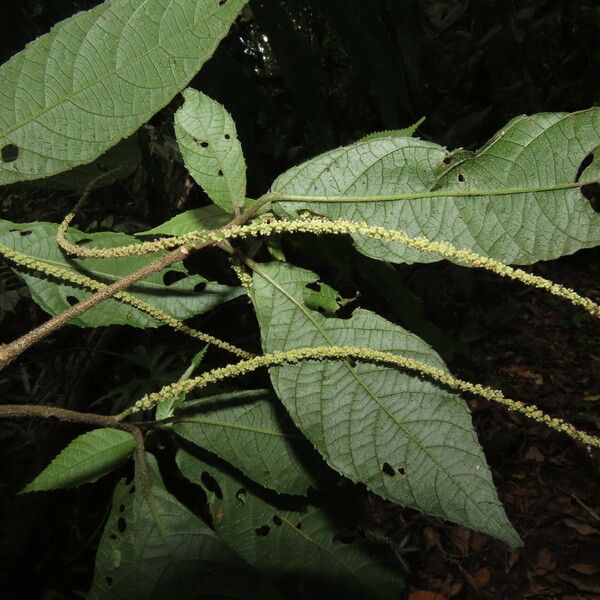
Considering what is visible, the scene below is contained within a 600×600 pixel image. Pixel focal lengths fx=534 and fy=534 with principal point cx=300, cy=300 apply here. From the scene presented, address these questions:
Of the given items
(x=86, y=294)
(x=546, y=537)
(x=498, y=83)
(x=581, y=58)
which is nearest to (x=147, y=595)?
(x=86, y=294)

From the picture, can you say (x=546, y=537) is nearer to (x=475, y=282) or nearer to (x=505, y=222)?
(x=475, y=282)

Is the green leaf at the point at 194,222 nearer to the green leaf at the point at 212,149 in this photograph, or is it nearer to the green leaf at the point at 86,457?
the green leaf at the point at 212,149

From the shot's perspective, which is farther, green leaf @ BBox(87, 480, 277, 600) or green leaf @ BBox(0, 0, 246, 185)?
green leaf @ BBox(87, 480, 277, 600)

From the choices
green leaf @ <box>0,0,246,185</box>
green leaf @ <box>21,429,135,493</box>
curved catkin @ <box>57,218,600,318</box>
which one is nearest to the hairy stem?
curved catkin @ <box>57,218,600,318</box>

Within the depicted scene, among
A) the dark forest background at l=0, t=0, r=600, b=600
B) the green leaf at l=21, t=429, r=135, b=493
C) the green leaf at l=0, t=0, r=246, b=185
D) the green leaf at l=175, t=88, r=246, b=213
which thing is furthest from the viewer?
the dark forest background at l=0, t=0, r=600, b=600

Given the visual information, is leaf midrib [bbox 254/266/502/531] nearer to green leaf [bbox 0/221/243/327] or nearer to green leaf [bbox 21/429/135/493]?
green leaf [bbox 0/221/243/327]

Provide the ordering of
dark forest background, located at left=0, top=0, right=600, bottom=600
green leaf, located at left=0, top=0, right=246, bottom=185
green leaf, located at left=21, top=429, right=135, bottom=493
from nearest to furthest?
1. green leaf, located at left=0, top=0, right=246, bottom=185
2. green leaf, located at left=21, top=429, right=135, bottom=493
3. dark forest background, located at left=0, top=0, right=600, bottom=600

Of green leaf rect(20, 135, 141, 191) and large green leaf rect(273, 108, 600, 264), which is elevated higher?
green leaf rect(20, 135, 141, 191)
